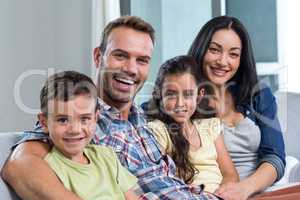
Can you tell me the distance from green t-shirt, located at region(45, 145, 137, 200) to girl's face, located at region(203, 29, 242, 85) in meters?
A: 0.68

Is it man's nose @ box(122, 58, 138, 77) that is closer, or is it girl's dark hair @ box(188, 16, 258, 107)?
man's nose @ box(122, 58, 138, 77)

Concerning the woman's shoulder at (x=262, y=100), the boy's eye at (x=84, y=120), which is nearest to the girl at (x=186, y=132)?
the woman's shoulder at (x=262, y=100)

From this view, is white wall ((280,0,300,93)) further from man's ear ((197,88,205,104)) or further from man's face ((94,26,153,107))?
man's face ((94,26,153,107))

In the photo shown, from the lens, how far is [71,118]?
4.44 feet

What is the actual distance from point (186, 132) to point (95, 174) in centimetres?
51

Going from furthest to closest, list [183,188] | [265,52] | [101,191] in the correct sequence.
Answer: [265,52] < [183,188] < [101,191]

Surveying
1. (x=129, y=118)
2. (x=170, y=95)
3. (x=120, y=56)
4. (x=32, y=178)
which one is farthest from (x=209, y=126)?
(x=32, y=178)

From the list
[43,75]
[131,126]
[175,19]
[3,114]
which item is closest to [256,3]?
[175,19]

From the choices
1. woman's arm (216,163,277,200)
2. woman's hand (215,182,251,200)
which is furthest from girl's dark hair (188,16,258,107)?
woman's hand (215,182,251,200)

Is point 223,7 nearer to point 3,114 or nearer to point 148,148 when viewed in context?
point 3,114

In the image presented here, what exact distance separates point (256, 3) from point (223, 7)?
0.76 feet

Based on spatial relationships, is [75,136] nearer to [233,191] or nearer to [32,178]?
[32,178]

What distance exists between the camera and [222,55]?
1967 mm

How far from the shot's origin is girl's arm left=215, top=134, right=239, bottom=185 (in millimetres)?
1758
